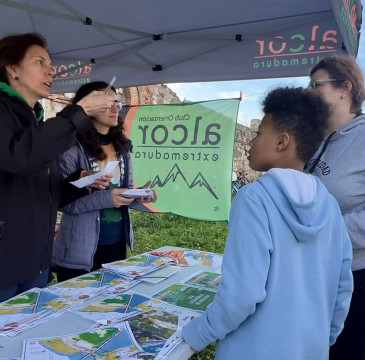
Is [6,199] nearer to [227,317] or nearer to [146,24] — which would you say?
[227,317]

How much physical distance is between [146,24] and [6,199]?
5.46 ft

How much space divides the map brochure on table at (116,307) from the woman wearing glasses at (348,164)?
2.51 ft

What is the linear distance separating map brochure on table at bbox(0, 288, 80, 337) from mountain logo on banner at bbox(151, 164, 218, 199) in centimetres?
254

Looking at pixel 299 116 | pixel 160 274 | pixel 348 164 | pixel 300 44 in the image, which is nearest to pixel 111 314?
pixel 160 274

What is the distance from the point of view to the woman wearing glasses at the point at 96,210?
1.68 m

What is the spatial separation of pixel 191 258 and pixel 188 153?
205cm

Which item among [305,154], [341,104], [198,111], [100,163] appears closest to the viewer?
[305,154]

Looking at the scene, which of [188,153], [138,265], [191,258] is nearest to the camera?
[138,265]

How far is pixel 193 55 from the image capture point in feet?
7.96

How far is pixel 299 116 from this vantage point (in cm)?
97

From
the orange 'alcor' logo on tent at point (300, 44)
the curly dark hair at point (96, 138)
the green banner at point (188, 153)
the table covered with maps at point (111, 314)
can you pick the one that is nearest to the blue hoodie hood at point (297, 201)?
the table covered with maps at point (111, 314)

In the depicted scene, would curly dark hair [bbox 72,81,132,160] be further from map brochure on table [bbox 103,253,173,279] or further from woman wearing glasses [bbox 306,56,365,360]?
woman wearing glasses [bbox 306,56,365,360]

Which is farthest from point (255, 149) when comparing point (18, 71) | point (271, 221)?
point (18, 71)

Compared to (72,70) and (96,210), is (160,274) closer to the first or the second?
(96,210)
